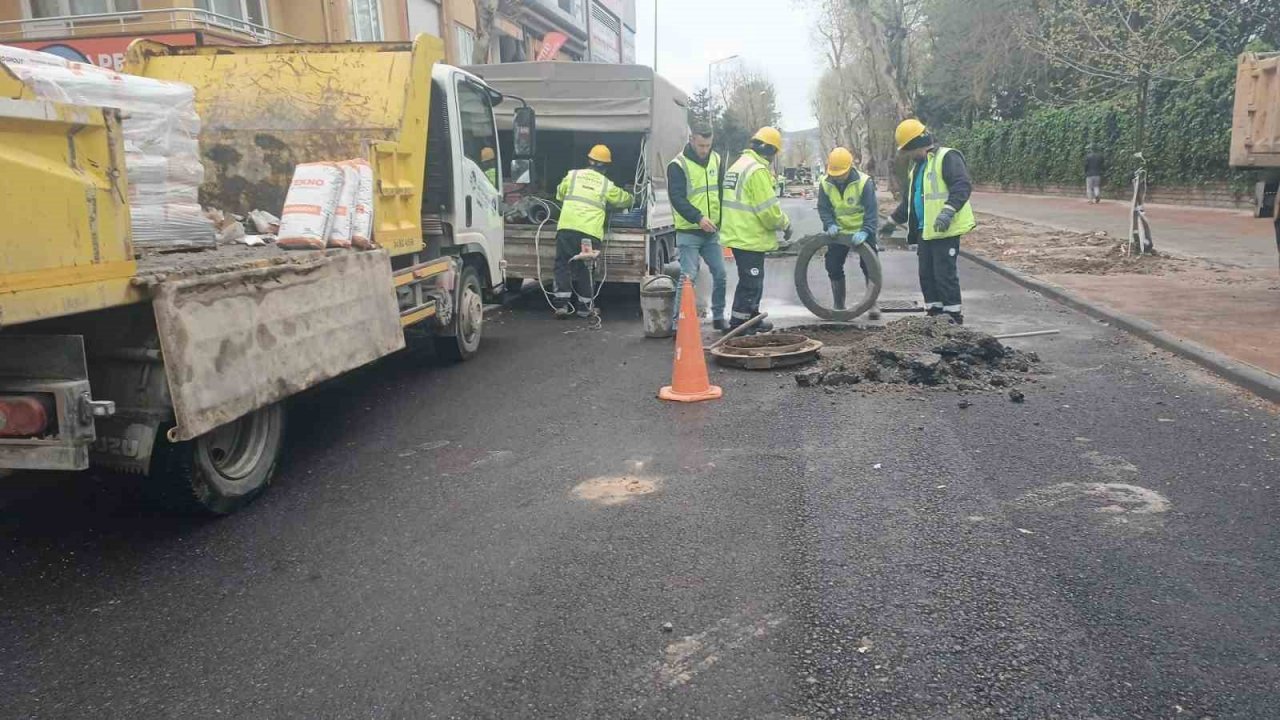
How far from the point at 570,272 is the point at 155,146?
550 centimetres

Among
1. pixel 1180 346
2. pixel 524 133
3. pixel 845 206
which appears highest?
pixel 524 133

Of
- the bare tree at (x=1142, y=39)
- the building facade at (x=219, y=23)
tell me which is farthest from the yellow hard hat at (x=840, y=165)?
the bare tree at (x=1142, y=39)

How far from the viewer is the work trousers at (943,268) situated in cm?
839

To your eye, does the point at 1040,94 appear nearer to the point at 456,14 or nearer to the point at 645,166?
the point at 456,14

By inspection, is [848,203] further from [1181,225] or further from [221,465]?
[1181,225]

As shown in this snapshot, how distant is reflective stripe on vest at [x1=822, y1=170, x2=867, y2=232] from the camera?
916cm

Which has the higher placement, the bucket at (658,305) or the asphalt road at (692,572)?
the bucket at (658,305)

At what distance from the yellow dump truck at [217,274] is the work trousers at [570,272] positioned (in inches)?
93.7

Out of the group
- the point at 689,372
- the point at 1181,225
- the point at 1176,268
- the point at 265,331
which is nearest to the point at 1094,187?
the point at 1181,225

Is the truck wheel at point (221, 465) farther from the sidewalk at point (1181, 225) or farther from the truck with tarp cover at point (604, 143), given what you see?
the sidewalk at point (1181, 225)

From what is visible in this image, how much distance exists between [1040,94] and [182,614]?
3884 cm

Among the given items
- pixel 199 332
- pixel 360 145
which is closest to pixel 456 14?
pixel 360 145

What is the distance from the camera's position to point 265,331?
4.32 m

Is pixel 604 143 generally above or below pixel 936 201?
above
